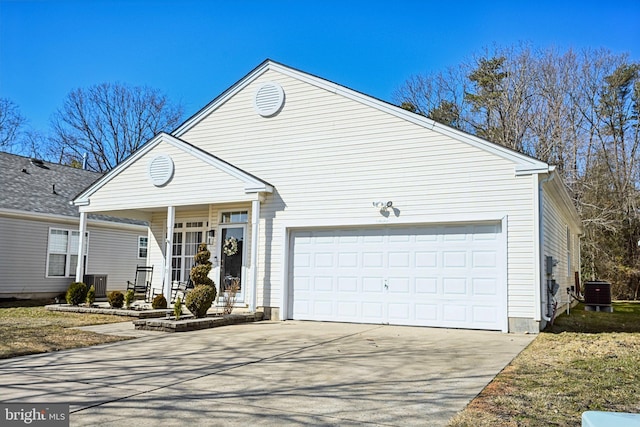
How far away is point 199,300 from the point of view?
10961 mm

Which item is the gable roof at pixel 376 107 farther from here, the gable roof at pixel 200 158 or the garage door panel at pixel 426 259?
the garage door panel at pixel 426 259

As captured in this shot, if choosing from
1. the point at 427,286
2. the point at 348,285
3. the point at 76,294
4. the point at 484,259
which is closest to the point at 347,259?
the point at 348,285

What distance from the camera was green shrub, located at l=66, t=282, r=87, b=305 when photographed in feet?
45.2

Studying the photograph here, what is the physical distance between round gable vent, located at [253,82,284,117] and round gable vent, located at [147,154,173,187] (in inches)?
111

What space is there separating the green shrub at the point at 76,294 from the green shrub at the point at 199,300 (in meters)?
4.66

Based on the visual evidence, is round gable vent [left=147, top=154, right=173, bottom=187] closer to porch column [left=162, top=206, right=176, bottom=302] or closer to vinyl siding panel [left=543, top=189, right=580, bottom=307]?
porch column [left=162, top=206, right=176, bottom=302]

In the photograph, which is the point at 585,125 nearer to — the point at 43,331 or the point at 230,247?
the point at 230,247

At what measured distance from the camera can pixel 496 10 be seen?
546 inches

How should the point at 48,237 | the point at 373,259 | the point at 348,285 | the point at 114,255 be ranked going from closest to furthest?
the point at 373,259
the point at 348,285
the point at 48,237
the point at 114,255

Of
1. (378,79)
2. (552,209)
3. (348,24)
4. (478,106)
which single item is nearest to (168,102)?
(378,79)

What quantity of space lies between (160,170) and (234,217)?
2.36 m

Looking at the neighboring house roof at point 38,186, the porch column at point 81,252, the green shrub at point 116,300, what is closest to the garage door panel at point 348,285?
the green shrub at point 116,300

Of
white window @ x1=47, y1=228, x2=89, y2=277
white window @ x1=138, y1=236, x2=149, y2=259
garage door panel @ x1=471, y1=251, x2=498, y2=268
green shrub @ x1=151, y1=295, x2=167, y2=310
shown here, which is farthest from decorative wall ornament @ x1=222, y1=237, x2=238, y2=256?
white window @ x1=138, y1=236, x2=149, y2=259

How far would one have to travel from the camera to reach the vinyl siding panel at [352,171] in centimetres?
1016
